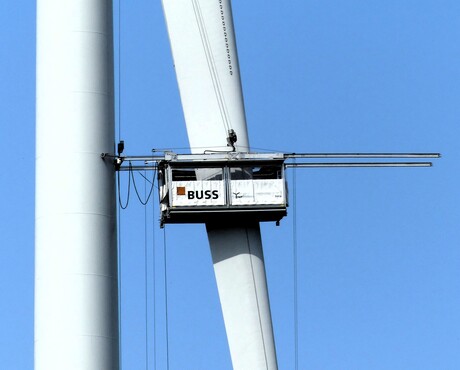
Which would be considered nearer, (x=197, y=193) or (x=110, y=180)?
(x=110, y=180)

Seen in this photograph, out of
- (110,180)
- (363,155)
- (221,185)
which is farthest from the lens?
(363,155)

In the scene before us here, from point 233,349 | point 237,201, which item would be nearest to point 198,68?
point 237,201

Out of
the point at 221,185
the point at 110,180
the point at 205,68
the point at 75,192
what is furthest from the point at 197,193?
the point at 75,192

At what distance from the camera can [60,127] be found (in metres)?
75.2

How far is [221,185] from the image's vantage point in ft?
268

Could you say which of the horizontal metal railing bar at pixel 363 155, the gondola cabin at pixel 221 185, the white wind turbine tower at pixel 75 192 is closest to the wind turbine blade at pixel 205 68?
the gondola cabin at pixel 221 185

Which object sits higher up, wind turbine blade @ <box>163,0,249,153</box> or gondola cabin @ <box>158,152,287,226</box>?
wind turbine blade @ <box>163,0,249,153</box>

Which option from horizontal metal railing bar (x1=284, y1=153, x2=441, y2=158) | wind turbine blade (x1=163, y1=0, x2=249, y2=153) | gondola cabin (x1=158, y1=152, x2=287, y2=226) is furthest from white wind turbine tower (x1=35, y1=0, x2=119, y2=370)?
horizontal metal railing bar (x1=284, y1=153, x2=441, y2=158)

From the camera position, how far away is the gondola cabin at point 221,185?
3206 inches

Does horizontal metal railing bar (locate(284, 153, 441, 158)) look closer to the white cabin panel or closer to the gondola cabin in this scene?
the gondola cabin

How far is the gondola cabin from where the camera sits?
81438 millimetres

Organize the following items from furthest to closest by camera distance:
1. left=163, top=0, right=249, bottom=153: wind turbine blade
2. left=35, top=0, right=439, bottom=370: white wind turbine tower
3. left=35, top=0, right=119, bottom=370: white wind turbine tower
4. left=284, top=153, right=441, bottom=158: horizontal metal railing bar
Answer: left=163, top=0, right=249, bottom=153: wind turbine blade, left=284, top=153, right=441, bottom=158: horizontal metal railing bar, left=35, top=0, right=439, bottom=370: white wind turbine tower, left=35, top=0, right=119, bottom=370: white wind turbine tower

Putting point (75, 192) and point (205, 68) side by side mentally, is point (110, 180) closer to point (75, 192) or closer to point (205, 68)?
point (75, 192)

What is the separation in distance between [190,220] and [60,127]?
10786mm
